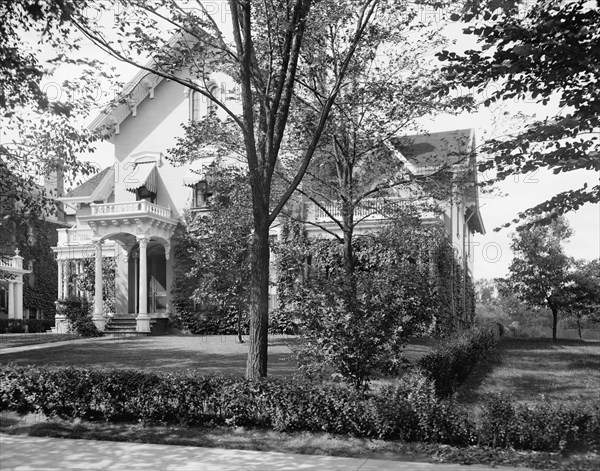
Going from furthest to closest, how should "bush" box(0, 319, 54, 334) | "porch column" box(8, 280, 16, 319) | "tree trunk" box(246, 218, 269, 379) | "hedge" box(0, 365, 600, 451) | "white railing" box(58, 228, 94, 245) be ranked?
"porch column" box(8, 280, 16, 319) → "bush" box(0, 319, 54, 334) → "white railing" box(58, 228, 94, 245) → "tree trunk" box(246, 218, 269, 379) → "hedge" box(0, 365, 600, 451)

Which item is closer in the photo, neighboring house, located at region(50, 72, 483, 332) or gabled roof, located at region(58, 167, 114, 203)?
neighboring house, located at region(50, 72, 483, 332)

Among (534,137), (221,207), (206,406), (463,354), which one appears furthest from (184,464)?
(221,207)

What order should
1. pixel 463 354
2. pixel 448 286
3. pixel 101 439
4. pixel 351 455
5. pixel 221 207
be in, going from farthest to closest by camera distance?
pixel 448 286 < pixel 221 207 < pixel 463 354 < pixel 101 439 < pixel 351 455

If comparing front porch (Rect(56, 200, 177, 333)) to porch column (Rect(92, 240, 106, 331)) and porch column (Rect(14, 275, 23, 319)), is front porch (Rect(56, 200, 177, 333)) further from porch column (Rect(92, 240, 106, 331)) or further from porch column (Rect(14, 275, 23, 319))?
porch column (Rect(14, 275, 23, 319))

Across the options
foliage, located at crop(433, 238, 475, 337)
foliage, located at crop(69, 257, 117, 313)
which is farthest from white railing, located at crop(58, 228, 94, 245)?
foliage, located at crop(433, 238, 475, 337)

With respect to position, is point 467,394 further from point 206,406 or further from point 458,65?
point 458,65

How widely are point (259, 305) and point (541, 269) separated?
22.2 metres

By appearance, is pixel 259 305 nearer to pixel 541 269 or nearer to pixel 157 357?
pixel 157 357

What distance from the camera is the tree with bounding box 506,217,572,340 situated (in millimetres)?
29016

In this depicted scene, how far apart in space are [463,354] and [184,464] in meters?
9.45

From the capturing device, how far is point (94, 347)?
19891mm

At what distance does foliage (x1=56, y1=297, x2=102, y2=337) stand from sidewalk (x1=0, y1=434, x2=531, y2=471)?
56.8 ft

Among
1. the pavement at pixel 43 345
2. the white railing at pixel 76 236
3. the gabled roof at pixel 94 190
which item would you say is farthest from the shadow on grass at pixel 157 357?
the gabled roof at pixel 94 190

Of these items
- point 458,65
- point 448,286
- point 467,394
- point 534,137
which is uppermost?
point 458,65
